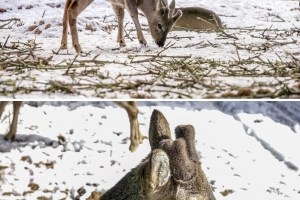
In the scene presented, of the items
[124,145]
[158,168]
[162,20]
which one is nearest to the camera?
[158,168]

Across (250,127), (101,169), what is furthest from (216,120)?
(101,169)

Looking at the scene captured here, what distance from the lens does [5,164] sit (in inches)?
69.4

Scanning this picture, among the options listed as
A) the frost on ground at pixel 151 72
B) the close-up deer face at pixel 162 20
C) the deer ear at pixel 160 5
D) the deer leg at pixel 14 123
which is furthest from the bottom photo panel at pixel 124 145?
the deer ear at pixel 160 5

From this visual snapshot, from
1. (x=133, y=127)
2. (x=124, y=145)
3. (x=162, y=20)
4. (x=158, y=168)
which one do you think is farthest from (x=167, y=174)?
(x=162, y=20)

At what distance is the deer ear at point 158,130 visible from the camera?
119 centimetres

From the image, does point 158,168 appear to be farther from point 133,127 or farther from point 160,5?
point 160,5

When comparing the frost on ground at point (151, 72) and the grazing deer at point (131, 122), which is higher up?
the frost on ground at point (151, 72)

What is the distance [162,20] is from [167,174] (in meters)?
1.69

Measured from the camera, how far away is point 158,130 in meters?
1.19

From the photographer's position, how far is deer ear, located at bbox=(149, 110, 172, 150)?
3.90ft

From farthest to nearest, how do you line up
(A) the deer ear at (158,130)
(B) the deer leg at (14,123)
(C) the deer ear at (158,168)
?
(B) the deer leg at (14,123) < (A) the deer ear at (158,130) < (C) the deer ear at (158,168)

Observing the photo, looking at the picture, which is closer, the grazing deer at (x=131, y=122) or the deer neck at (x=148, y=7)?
the grazing deer at (x=131, y=122)

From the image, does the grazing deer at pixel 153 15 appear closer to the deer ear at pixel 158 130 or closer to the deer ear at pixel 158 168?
the deer ear at pixel 158 130

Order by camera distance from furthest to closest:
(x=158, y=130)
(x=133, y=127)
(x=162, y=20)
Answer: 1. (x=162, y=20)
2. (x=133, y=127)
3. (x=158, y=130)
